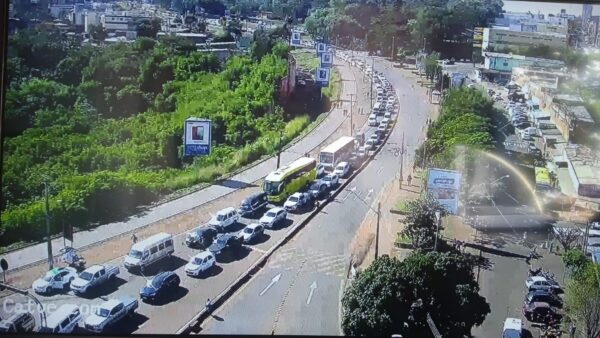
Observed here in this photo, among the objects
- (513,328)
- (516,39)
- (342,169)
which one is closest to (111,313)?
(342,169)

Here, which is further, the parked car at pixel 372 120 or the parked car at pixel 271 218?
the parked car at pixel 372 120

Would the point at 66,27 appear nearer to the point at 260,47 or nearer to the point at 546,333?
the point at 260,47

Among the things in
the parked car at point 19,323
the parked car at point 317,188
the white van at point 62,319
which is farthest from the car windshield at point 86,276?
the parked car at point 317,188

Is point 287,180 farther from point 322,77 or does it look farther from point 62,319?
point 62,319

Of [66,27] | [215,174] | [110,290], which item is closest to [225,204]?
[215,174]

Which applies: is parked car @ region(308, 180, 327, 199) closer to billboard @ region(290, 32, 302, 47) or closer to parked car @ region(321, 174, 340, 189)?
parked car @ region(321, 174, 340, 189)

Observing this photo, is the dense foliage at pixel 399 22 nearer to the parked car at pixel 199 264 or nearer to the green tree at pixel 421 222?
the green tree at pixel 421 222
